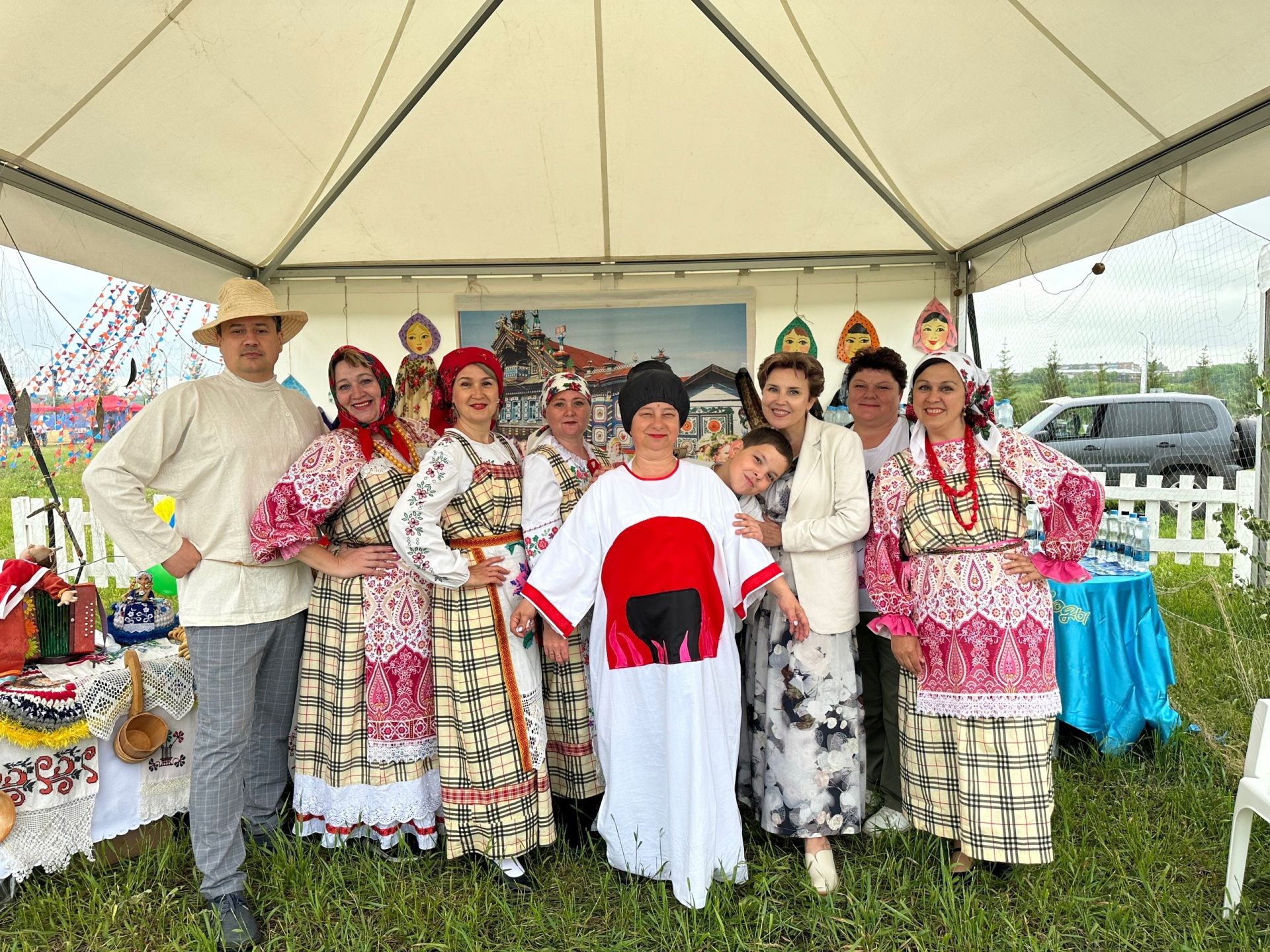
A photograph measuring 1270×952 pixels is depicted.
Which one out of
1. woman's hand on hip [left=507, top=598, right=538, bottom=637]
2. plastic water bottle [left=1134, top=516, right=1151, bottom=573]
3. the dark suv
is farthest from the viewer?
the dark suv

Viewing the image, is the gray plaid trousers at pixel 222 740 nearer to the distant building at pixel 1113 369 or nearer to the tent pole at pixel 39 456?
the tent pole at pixel 39 456

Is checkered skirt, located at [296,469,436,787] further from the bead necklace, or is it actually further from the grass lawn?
the grass lawn

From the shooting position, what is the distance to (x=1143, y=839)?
264 centimetres

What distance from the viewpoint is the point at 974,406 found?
8.26ft

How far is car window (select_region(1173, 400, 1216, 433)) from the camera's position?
3.75 m

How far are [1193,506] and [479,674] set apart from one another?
4.76m

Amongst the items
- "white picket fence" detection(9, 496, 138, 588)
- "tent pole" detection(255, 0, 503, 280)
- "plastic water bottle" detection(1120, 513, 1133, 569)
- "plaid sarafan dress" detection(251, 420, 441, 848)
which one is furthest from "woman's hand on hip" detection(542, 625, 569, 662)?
"white picket fence" detection(9, 496, 138, 588)

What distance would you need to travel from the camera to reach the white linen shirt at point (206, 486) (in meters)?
2.29

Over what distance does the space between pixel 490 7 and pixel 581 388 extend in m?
1.60

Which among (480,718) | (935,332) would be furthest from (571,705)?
(935,332)

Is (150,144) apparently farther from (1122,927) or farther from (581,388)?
(1122,927)

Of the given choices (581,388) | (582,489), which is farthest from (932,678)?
(581,388)

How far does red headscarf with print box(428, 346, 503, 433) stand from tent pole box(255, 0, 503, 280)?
1.52 meters

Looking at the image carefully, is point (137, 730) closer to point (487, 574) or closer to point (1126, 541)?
point (487, 574)
